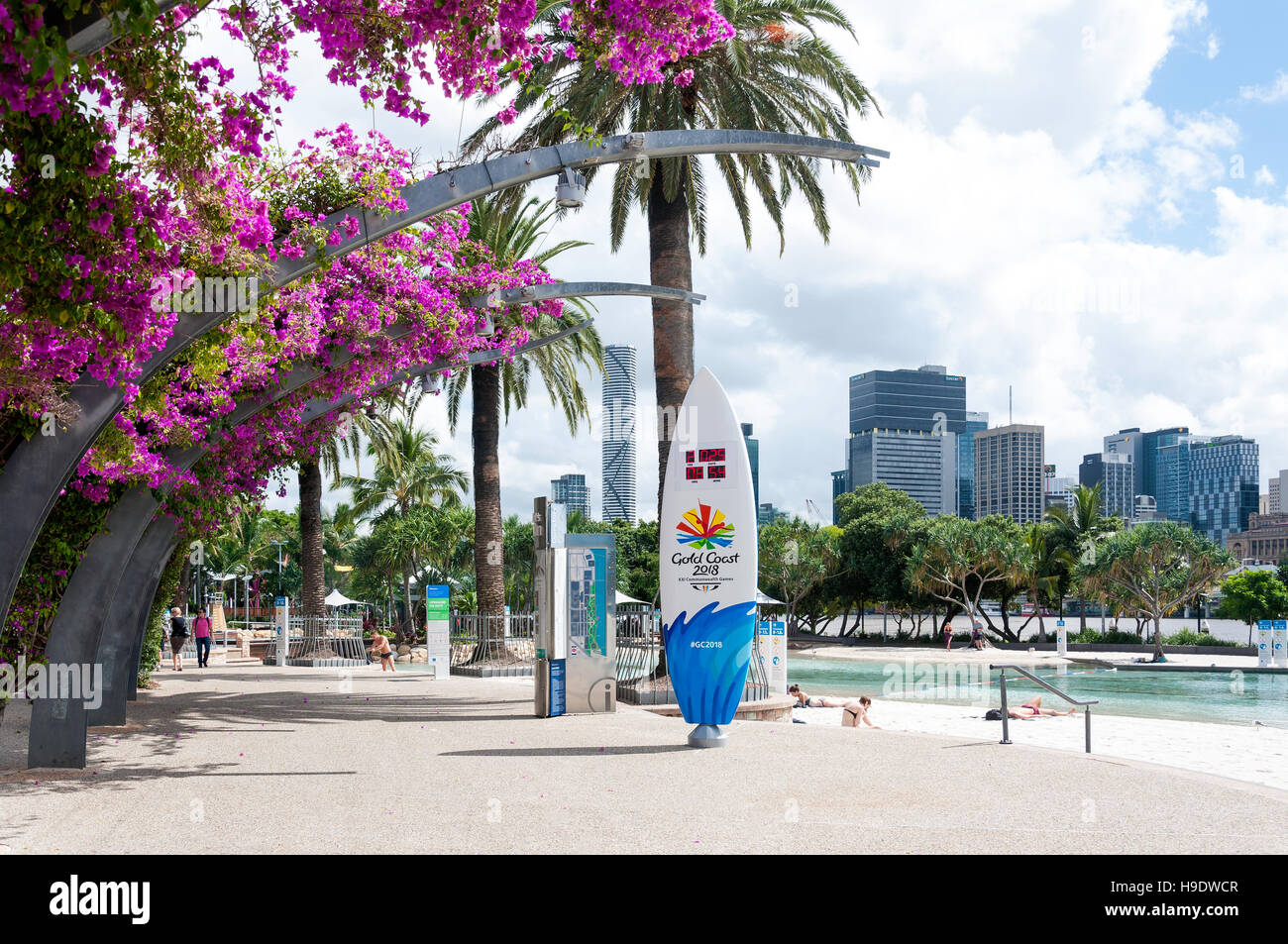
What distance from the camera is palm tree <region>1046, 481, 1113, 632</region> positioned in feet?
193

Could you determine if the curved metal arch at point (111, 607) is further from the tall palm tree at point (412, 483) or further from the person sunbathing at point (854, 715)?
the tall palm tree at point (412, 483)

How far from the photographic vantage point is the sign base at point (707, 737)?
480 inches

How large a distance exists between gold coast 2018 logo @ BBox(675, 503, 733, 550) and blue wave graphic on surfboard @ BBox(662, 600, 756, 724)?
692mm

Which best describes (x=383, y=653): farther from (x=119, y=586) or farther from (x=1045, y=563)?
(x=1045, y=563)

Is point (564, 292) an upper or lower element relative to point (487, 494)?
upper

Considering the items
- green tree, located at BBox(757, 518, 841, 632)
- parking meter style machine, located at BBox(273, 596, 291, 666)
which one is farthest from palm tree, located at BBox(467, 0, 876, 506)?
green tree, located at BBox(757, 518, 841, 632)

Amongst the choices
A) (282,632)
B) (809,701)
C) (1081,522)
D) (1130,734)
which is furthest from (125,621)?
(1081,522)

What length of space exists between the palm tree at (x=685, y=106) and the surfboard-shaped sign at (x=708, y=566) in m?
4.88

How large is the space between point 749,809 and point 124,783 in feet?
17.7

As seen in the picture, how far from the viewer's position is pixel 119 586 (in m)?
13.6

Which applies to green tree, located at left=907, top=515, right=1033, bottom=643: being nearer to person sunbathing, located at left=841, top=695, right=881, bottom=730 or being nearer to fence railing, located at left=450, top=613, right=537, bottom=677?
fence railing, located at left=450, top=613, right=537, bottom=677

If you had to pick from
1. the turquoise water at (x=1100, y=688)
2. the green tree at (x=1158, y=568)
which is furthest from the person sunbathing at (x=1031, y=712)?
the green tree at (x=1158, y=568)

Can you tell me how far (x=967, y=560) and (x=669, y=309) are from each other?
134ft
